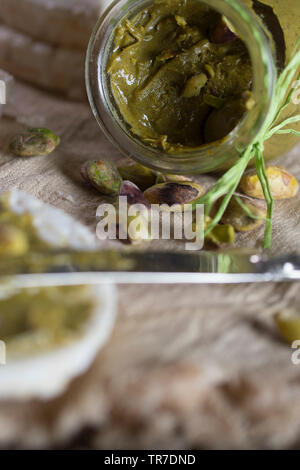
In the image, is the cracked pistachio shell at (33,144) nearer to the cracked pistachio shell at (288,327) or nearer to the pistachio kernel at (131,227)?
the pistachio kernel at (131,227)

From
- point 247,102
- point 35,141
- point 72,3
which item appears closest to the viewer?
point 247,102

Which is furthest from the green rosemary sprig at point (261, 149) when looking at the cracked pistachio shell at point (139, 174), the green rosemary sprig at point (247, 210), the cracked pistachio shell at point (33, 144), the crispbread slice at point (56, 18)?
the crispbread slice at point (56, 18)

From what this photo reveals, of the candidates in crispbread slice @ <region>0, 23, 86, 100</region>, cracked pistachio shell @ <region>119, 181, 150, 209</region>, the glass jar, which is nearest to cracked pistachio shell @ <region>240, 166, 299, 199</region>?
the glass jar

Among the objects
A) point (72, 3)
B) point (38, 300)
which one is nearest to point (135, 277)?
point (38, 300)

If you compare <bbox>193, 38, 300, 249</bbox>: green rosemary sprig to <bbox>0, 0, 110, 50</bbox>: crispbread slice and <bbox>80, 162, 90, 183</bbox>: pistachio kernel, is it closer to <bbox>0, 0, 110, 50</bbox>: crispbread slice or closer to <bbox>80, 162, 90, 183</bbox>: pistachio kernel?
<bbox>80, 162, 90, 183</bbox>: pistachio kernel

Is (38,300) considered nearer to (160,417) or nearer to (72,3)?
(160,417)

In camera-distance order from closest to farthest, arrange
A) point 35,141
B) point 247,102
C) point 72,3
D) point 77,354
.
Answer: point 77,354 < point 247,102 < point 35,141 < point 72,3
